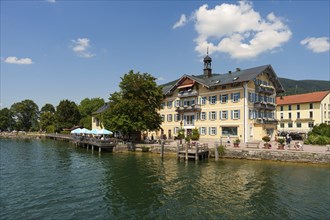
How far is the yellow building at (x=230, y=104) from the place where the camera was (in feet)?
145

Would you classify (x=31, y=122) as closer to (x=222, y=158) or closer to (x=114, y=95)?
(x=114, y=95)

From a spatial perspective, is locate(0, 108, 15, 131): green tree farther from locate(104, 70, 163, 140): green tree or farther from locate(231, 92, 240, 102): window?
locate(231, 92, 240, 102): window

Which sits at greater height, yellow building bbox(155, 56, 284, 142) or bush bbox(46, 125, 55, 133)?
yellow building bbox(155, 56, 284, 142)

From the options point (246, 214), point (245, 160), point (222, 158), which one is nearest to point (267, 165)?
point (245, 160)

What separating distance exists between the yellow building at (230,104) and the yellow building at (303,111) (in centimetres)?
1809

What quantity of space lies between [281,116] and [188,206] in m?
61.8

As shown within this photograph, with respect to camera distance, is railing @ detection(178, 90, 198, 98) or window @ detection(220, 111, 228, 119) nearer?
window @ detection(220, 111, 228, 119)

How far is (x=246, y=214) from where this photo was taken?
14.5m

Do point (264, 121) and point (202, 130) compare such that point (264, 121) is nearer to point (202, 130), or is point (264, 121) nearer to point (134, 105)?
point (202, 130)

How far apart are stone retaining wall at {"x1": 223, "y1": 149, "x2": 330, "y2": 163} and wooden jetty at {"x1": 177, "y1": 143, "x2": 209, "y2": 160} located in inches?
105

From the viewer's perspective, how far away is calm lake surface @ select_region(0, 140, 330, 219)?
14805 mm

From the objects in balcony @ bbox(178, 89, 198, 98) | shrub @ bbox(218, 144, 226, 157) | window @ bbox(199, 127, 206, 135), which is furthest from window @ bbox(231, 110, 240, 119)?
shrub @ bbox(218, 144, 226, 157)

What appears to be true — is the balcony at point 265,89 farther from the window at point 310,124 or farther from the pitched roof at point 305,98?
the window at point 310,124

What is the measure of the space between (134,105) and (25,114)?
10699cm
